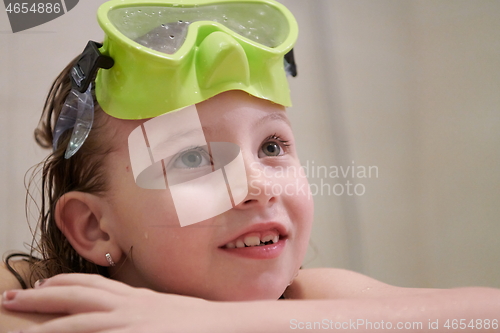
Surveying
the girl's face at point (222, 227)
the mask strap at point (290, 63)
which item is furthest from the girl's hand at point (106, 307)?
the mask strap at point (290, 63)

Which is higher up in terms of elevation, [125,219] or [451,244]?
[125,219]

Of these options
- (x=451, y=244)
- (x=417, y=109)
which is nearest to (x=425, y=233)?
(x=451, y=244)

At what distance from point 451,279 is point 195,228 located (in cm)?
68

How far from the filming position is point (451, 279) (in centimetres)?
102

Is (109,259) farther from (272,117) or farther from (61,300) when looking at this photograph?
(272,117)

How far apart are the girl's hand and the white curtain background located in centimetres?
55

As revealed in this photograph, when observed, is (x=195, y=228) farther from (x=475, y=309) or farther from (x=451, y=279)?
(x=451, y=279)

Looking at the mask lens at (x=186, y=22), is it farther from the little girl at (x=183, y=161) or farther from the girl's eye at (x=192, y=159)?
the girl's eye at (x=192, y=159)

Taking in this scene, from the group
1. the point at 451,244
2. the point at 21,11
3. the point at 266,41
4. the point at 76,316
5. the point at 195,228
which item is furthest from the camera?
the point at 451,244

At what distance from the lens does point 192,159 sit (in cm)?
68

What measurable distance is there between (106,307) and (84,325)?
0.10 feet

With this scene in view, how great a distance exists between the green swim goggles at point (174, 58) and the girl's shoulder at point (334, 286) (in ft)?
1.20

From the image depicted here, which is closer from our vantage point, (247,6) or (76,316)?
(76,316)

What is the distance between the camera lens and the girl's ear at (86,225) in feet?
2.38
